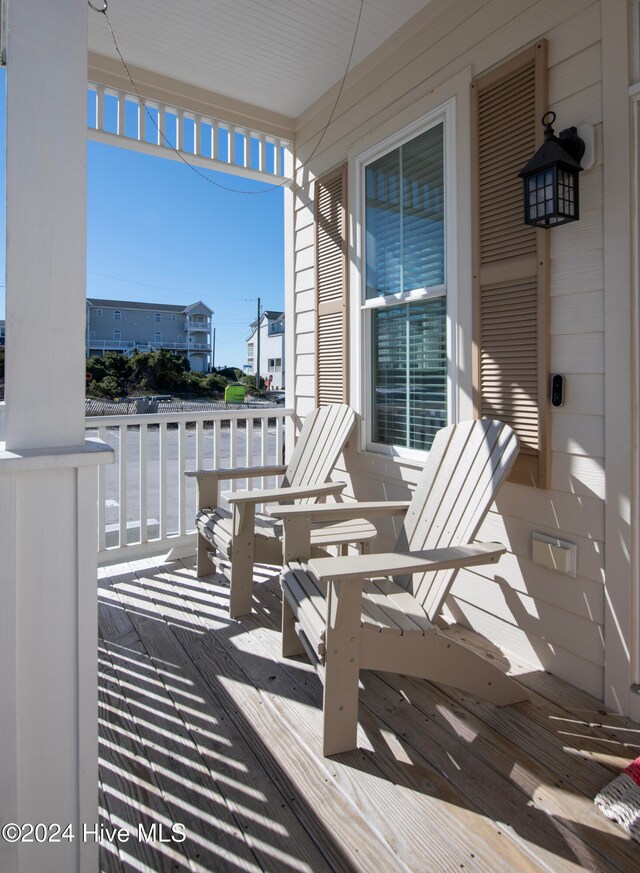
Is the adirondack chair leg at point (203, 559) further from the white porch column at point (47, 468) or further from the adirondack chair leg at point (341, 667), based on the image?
the white porch column at point (47, 468)

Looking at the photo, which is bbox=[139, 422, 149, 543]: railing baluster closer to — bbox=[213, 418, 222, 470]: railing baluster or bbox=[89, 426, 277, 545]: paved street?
bbox=[89, 426, 277, 545]: paved street

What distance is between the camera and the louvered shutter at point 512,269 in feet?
7.10

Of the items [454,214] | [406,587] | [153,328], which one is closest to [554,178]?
[454,214]

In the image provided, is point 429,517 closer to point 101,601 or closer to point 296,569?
point 296,569

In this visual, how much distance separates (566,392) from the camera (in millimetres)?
2098

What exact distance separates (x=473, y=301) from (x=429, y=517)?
101cm

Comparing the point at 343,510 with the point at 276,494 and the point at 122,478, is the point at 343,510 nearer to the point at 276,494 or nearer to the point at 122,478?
the point at 276,494

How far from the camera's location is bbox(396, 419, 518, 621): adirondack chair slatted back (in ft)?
6.63

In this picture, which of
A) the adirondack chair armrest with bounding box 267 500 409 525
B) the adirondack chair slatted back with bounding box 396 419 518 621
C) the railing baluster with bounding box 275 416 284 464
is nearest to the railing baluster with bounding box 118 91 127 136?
the railing baluster with bounding box 275 416 284 464

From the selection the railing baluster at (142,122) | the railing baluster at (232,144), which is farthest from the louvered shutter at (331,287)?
the railing baluster at (142,122)

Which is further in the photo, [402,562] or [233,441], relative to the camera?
[233,441]

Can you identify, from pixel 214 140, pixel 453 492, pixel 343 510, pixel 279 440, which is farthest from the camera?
pixel 279 440

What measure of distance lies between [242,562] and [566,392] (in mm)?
1699

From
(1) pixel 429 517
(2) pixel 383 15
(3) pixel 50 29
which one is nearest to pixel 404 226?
(2) pixel 383 15
